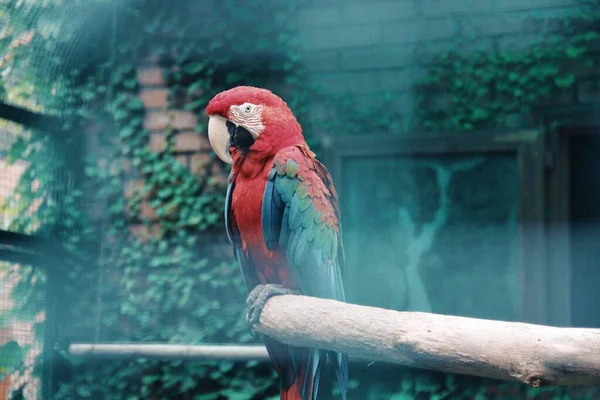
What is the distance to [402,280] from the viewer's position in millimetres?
1920

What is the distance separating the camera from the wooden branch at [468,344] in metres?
0.66

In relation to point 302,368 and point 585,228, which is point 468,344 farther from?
point 585,228

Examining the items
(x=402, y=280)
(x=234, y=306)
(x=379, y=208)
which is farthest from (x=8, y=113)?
(x=402, y=280)

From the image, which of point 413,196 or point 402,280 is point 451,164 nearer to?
point 413,196

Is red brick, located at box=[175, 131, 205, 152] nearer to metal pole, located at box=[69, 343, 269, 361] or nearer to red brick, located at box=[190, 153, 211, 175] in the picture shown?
red brick, located at box=[190, 153, 211, 175]

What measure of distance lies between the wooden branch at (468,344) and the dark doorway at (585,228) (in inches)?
43.8

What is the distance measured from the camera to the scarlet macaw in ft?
3.77

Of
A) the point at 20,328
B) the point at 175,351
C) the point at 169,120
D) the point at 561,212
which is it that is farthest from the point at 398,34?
the point at 20,328

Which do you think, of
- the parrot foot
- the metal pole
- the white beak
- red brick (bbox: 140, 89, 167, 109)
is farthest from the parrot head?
red brick (bbox: 140, 89, 167, 109)

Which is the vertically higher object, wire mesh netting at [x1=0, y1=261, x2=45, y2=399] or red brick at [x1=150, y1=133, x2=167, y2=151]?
red brick at [x1=150, y1=133, x2=167, y2=151]

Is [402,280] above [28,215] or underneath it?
underneath

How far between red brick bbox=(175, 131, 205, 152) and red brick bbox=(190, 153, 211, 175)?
0.08ft

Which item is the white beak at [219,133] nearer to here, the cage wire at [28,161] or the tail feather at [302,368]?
the tail feather at [302,368]

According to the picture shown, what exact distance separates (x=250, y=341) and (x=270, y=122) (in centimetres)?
100
